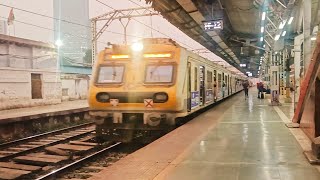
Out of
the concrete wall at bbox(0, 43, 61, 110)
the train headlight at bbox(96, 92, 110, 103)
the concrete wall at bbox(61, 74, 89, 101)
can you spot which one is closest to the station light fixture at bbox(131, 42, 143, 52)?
the train headlight at bbox(96, 92, 110, 103)

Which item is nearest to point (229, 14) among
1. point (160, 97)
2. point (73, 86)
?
point (160, 97)

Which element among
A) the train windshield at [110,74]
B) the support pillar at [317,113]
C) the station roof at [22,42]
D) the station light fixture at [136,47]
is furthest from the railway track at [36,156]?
the station roof at [22,42]

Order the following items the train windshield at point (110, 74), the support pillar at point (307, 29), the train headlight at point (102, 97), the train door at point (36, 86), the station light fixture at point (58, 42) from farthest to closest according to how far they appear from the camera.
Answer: the station light fixture at point (58, 42) → the train door at point (36, 86) → the support pillar at point (307, 29) → the train windshield at point (110, 74) → the train headlight at point (102, 97)

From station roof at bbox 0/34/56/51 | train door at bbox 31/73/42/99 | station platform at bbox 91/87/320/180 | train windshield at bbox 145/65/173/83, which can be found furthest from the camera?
train door at bbox 31/73/42/99

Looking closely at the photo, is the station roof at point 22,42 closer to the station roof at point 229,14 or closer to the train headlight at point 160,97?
the station roof at point 229,14

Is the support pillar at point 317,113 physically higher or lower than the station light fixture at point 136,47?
lower

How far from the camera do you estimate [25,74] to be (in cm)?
2198

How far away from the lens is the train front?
34.3ft

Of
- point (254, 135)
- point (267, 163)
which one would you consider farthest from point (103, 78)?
point (267, 163)

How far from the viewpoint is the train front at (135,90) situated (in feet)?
34.3

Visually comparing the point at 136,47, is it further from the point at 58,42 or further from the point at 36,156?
the point at 58,42

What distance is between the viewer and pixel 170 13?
17.0m

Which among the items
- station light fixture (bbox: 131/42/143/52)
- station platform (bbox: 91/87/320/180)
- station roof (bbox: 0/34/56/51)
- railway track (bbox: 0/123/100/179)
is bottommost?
railway track (bbox: 0/123/100/179)

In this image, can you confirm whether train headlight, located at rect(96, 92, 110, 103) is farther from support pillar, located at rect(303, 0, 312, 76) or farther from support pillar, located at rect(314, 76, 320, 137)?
support pillar, located at rect(303, 0, 312, 76)
